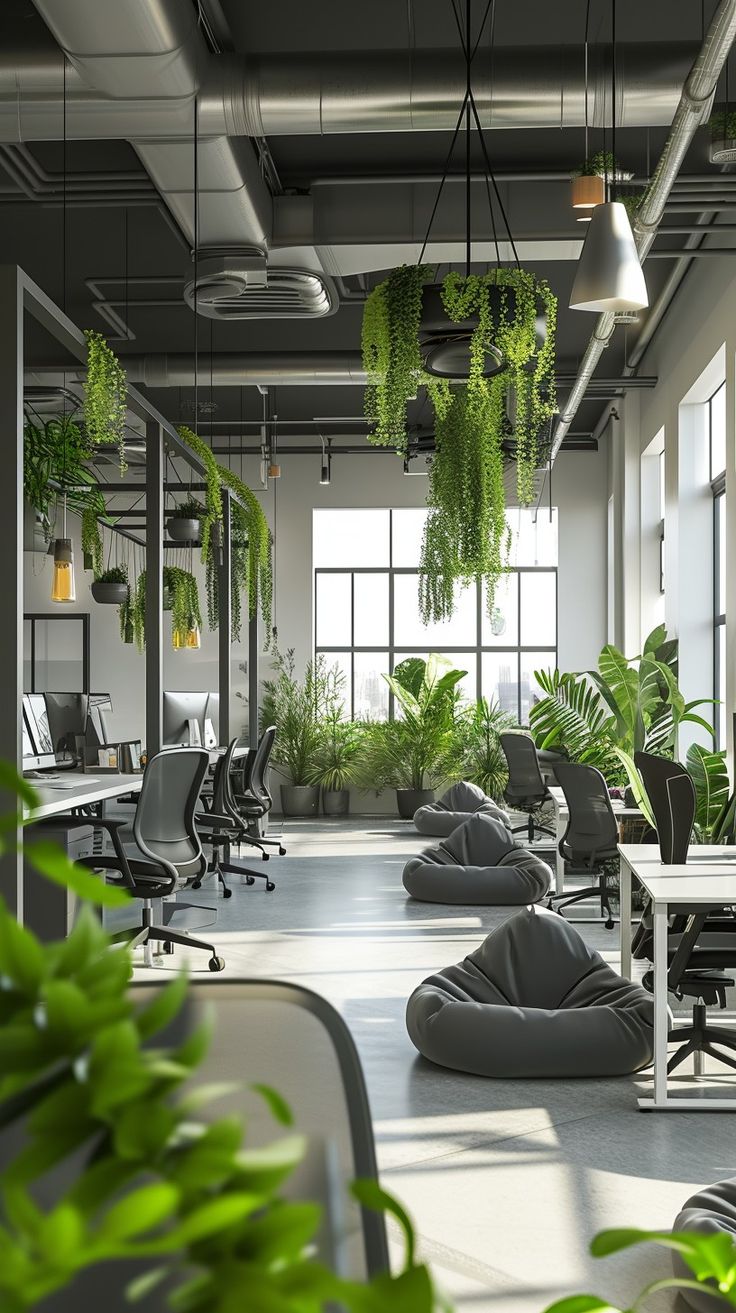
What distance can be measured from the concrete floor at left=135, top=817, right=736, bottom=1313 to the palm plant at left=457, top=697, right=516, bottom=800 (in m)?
8.48

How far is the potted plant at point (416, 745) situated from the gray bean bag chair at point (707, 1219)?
502 inches

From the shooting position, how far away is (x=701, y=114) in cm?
553

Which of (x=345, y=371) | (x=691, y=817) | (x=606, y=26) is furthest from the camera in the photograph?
(x=345, y=371)

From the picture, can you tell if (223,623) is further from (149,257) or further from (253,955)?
(253,955)

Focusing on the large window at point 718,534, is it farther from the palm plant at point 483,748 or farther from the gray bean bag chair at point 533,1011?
the gray bean bag chair at point 533,1011

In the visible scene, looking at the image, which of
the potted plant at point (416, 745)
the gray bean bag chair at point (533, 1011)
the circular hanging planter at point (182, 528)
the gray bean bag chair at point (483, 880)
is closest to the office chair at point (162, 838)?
the gray bean bag chair at point (533, 1011)

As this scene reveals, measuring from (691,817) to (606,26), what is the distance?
4.46 metres

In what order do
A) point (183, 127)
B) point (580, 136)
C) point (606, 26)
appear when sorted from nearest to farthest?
point (183, 127) < point (606, 26) < point (580, 136)

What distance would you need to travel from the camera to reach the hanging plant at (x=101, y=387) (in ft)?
19.7

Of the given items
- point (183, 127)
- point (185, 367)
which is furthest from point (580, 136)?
point (185, 367)

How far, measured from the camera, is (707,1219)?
2.80 m

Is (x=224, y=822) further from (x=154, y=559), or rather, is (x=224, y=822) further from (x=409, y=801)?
(x=409, y=801)

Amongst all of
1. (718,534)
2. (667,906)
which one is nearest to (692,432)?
(718,534)

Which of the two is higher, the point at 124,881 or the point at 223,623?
the point at 223,623
